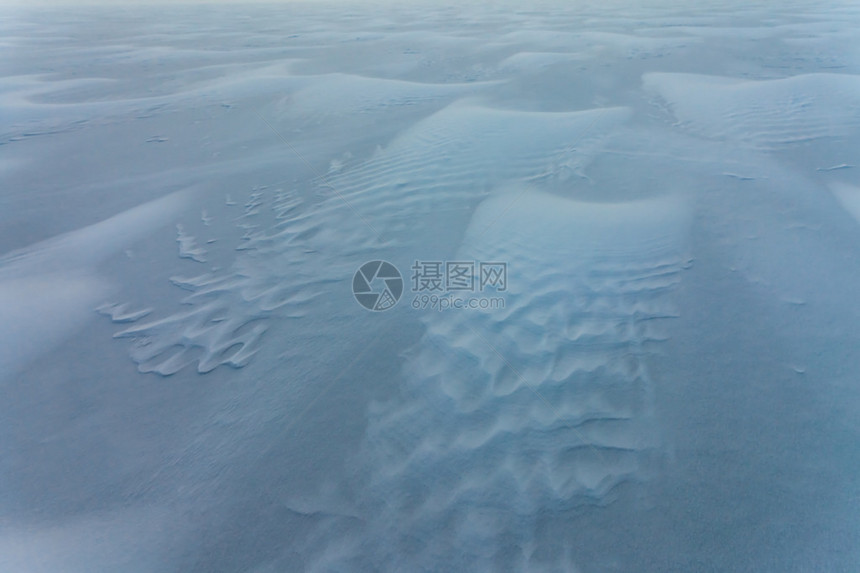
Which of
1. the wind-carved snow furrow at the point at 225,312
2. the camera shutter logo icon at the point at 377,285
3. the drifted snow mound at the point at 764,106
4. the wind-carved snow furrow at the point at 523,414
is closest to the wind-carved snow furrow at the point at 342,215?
the wind-carved snow furrow at the point at 225,312

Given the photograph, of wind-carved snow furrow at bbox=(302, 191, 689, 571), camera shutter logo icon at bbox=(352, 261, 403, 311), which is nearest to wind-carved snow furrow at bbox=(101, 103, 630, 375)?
camera shutter logo icon at bbox=(352, 261, 403, 311)

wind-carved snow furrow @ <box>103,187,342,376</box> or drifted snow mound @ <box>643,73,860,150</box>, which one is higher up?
drifted snow mound @ <box>643,73,860,150</box>

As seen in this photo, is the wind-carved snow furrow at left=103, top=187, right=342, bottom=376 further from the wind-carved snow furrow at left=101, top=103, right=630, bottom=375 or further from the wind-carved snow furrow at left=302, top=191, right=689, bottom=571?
the wind-carved snow furrow at left=302, top=191, right=689, bottom=571

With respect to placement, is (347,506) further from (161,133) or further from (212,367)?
(161,133)

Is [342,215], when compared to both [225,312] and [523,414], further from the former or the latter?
[523,414]

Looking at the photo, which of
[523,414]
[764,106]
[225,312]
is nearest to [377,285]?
[225,312]

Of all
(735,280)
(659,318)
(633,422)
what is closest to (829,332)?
(735,280)

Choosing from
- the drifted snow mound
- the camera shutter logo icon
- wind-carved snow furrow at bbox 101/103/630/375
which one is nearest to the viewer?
wind-carved snow furrow at bbox 101/103/630/375
